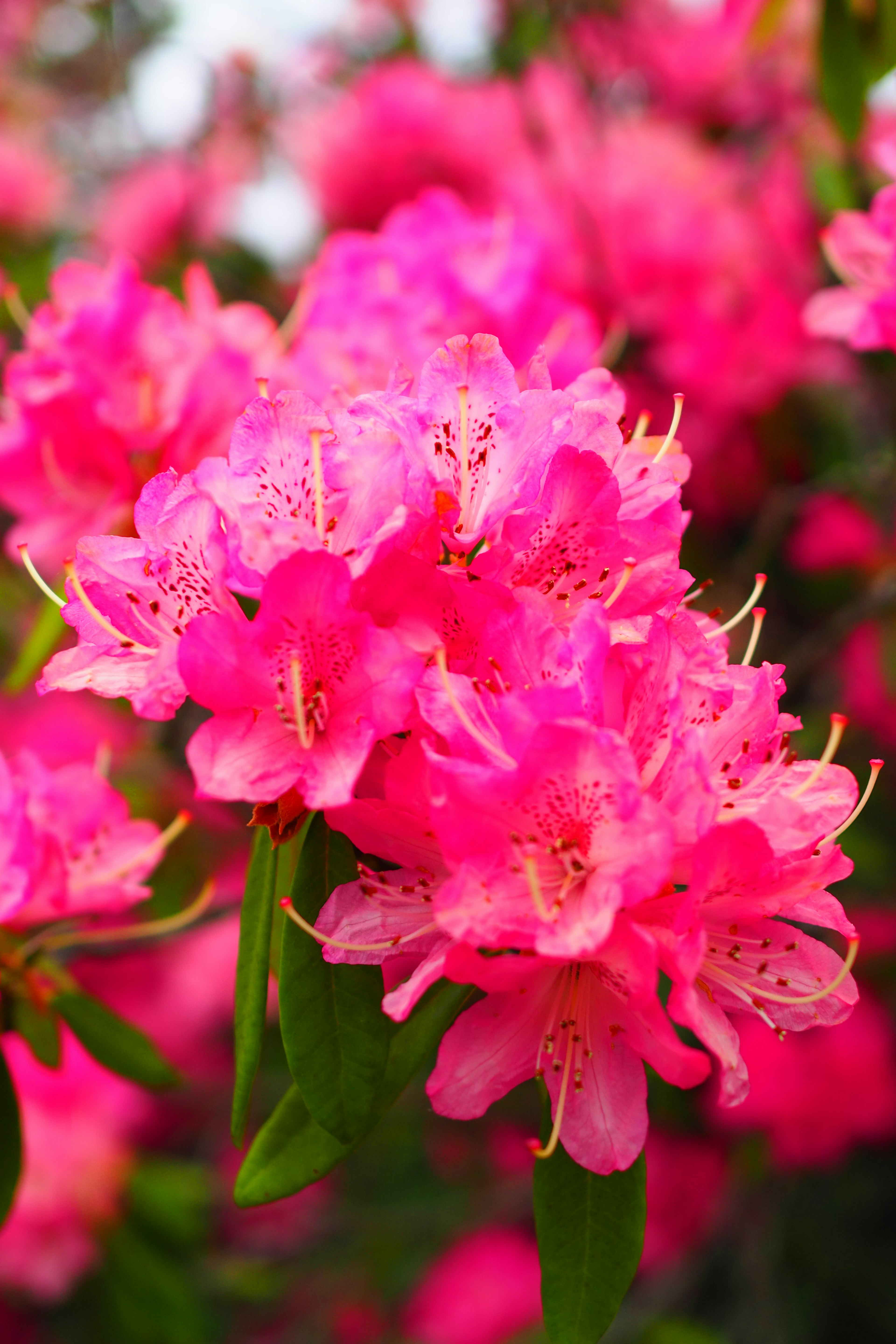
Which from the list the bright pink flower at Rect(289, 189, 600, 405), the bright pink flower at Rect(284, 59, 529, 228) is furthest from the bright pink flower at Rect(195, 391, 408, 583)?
the bright pink flower at Rect(284, 59, 529, 228)

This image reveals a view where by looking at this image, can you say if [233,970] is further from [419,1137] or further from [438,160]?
[438,160]

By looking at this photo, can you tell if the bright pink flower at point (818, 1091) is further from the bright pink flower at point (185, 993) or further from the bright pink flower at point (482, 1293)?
the bright pink flower at point (185, 993)

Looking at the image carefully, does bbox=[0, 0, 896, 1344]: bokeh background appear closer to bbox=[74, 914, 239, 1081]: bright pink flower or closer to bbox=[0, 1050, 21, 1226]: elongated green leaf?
bbox=[74, 914, 239, 1081]: bright pink flower

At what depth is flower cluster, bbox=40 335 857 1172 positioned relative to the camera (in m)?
0.62

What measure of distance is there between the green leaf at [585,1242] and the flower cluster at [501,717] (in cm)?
4

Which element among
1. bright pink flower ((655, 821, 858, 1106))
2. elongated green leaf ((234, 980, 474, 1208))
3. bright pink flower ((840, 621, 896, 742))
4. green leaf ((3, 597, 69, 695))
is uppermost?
bright pink flower ((655, 821, 858, 1106))

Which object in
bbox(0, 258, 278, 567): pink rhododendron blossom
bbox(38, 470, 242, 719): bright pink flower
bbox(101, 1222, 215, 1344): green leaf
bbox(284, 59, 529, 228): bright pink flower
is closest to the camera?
bbox(38, 470, 242, 719): bright pink flower

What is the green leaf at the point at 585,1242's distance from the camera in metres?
0.69

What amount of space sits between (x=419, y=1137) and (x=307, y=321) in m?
1.74

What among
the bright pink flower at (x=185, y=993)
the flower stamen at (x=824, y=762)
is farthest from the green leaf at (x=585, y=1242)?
the bright pink flower at (x=185, y=993)

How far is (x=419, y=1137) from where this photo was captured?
2.47 meters

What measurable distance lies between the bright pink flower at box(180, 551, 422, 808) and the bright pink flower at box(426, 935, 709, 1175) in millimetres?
139

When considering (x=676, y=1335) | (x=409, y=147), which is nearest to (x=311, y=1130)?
(x=676, y=1335)

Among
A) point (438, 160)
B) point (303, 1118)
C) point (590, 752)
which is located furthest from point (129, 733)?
point (590, 752)
